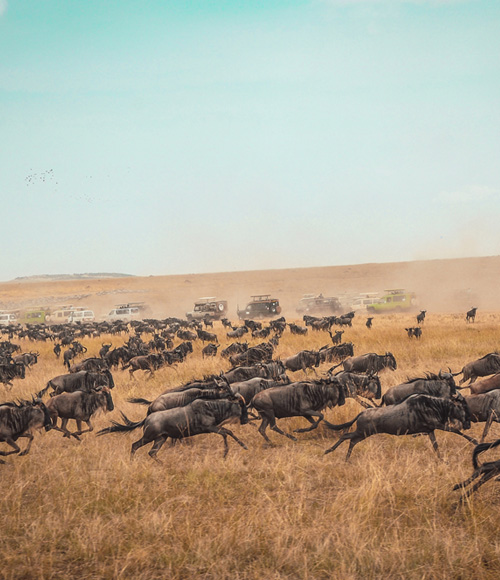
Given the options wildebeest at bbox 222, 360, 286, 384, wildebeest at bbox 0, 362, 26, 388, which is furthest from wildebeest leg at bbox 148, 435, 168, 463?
wildebeest at bbox 0, 362, 26, 388

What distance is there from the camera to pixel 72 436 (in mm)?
9102

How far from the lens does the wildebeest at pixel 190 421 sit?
7.26m

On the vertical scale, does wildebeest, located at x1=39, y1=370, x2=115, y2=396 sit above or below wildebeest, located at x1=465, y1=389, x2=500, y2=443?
below

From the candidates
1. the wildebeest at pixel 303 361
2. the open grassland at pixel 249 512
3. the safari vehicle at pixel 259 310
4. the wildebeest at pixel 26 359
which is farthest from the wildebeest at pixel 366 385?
the safari vehicle at pixel 259 310

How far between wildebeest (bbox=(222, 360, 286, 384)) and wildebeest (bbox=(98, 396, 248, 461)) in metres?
2.84

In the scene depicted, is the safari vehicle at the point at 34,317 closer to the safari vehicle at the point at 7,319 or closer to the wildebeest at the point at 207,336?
the safari vehicle at the point at 7,319

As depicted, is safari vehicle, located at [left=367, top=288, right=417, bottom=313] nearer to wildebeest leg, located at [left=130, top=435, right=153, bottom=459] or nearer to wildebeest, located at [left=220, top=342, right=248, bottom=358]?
wildebeest, located at [left=220, top=342, right=248, bottom=358]

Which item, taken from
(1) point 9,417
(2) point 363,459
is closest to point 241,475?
(2) point 363,459

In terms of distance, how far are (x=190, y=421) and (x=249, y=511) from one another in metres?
2.12

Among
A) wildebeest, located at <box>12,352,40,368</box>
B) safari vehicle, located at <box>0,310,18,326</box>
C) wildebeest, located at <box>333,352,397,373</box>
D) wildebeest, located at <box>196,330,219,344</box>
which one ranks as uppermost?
wildebeest, located at <box>333,352,397,373</box>

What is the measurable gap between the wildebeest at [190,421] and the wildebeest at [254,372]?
284 centimetres

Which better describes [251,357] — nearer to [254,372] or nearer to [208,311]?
[254,372]

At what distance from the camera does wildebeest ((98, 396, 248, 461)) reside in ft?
23.8

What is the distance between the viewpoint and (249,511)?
5434mm
